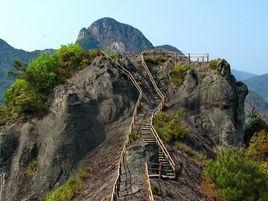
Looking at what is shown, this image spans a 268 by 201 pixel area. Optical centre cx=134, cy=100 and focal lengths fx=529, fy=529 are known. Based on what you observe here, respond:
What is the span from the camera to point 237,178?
113 ft

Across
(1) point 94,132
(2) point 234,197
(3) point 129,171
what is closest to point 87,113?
(1) point 94,132

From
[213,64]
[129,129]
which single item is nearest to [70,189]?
[129,129]

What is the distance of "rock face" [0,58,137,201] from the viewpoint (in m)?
45.4

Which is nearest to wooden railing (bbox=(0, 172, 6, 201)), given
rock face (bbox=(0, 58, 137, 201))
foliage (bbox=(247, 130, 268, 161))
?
rock face (bbox=(0, 58, 137, 201))

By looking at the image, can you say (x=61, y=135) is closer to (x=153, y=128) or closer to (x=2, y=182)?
(x=2, y=182)

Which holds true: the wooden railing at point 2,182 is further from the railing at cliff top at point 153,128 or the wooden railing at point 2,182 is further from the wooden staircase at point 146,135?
the railing at cliff top at point 153,128

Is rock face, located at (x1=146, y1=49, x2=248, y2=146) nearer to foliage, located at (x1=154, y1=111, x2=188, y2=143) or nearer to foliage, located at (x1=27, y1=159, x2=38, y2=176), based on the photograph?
foliage, located at (x1=154, y1=111, x2=188, y2=143)

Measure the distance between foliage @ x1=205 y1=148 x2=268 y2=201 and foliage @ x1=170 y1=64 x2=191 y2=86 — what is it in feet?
80.9

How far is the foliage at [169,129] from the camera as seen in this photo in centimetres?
4370

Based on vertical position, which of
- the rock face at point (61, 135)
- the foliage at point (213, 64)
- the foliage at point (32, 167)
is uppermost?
the foliage at point (213, 64)

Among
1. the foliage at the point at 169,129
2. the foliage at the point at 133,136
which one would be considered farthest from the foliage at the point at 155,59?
the foliage at the point at 133,136

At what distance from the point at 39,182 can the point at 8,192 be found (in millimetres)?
3382

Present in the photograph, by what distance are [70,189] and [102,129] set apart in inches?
417

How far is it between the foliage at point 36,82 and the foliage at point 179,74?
992 centimetres
